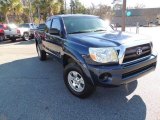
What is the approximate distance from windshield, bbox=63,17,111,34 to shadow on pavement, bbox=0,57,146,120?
59.4 inches

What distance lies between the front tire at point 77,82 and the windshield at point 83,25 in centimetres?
108

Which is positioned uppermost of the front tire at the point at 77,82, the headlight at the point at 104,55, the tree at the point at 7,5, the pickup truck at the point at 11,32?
the tree at the point at 7,5

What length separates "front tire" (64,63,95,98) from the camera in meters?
4.06

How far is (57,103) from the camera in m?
4.13

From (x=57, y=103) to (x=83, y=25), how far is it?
2.24 metres

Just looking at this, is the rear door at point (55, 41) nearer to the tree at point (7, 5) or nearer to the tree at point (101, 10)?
the tree at point (7, 5)

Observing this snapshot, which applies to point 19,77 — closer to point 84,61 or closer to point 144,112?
point 84,61

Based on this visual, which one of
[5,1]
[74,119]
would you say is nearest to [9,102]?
[74,119]

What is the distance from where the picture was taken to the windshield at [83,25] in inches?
199

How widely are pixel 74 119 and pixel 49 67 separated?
3826 millimetres

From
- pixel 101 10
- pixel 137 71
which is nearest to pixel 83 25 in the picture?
pixel 137 71

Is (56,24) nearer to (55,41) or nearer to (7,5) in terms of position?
(55,41)

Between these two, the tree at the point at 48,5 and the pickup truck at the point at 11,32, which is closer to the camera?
the pickup truck at the point at 11,32

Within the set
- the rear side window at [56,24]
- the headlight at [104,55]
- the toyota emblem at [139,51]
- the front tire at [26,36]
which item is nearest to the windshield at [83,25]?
the rear side window at [56,24]
